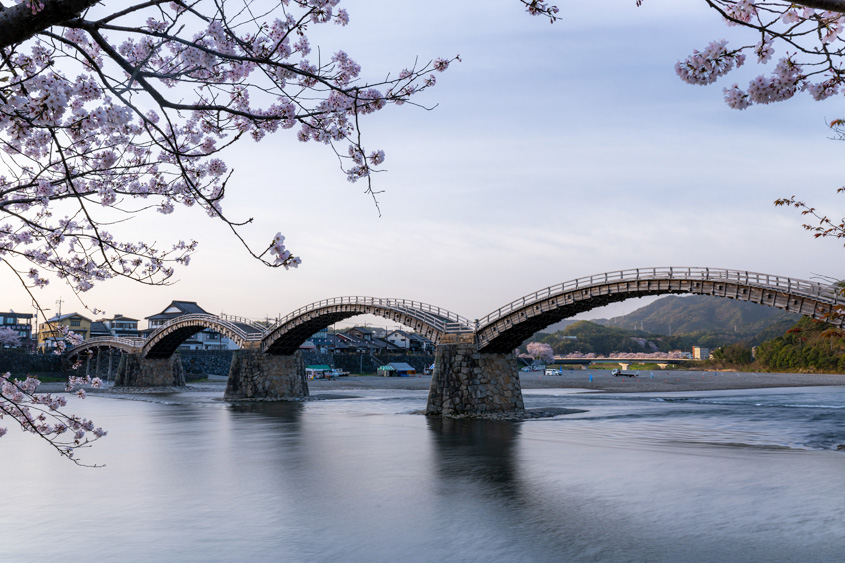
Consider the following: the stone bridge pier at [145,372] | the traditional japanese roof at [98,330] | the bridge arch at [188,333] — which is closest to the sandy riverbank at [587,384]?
the stone bridge pier at [145,372]

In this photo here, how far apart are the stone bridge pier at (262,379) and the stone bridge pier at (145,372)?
21732 mm

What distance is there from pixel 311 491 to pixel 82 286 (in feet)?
32.1

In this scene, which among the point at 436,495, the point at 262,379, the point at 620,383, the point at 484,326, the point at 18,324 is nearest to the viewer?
→ the point at 436,495

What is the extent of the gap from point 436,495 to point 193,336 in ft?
328

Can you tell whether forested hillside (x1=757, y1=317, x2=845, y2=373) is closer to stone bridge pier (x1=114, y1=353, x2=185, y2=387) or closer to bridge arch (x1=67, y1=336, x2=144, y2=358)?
stone bridge pier (x1=114, y1=353, x2=185, y2=387)

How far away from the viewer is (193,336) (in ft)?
364

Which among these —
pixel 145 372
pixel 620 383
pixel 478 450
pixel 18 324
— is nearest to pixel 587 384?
pixel 620 383

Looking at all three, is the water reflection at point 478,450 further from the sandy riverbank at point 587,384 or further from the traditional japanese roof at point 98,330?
the traditional japanese roof at point 98,330

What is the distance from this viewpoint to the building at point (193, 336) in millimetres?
109438

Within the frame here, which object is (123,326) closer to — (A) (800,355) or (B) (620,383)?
(B) (620,383)

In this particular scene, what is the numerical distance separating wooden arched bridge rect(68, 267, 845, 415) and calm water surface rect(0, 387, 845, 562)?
515cm

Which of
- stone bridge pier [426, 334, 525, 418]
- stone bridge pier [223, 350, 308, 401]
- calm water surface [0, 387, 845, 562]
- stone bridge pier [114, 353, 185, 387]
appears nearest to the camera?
calm water surface [0, 387, 845, 562]

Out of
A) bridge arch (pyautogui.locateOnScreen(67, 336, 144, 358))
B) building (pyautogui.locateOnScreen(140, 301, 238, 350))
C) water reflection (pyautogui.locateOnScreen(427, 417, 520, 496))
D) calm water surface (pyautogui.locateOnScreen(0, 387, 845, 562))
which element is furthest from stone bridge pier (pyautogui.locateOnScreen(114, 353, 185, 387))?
water reflection (pyautogui.locateOnScreen(427, 417, 520, 496))

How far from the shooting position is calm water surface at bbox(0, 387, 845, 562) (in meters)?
13.6
